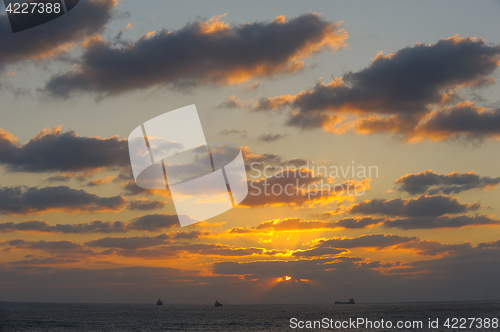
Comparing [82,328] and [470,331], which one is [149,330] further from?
[470,331]

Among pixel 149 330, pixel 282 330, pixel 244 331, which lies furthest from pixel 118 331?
pixel 282 330

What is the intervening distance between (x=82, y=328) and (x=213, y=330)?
42.4m

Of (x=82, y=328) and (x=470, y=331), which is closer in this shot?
(x=470, y=331)

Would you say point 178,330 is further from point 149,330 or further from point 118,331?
point 118,331

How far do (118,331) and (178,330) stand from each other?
17420 millimetres

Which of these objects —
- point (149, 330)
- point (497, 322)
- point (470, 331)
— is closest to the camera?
point (470, 331)

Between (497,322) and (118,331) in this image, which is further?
(497,322)

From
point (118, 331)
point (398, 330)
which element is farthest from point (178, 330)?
point (398, 330)

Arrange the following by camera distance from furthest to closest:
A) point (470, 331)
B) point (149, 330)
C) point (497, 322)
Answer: point (497, 322)
point (149, 330)
point (470, 331)

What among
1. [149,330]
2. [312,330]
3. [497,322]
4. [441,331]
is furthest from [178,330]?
[497,322]

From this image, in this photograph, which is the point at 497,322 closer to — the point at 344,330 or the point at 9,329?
the point at 344,330

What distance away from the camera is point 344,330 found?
12794 centimetres

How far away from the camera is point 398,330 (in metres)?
128

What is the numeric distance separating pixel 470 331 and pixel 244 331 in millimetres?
63621
